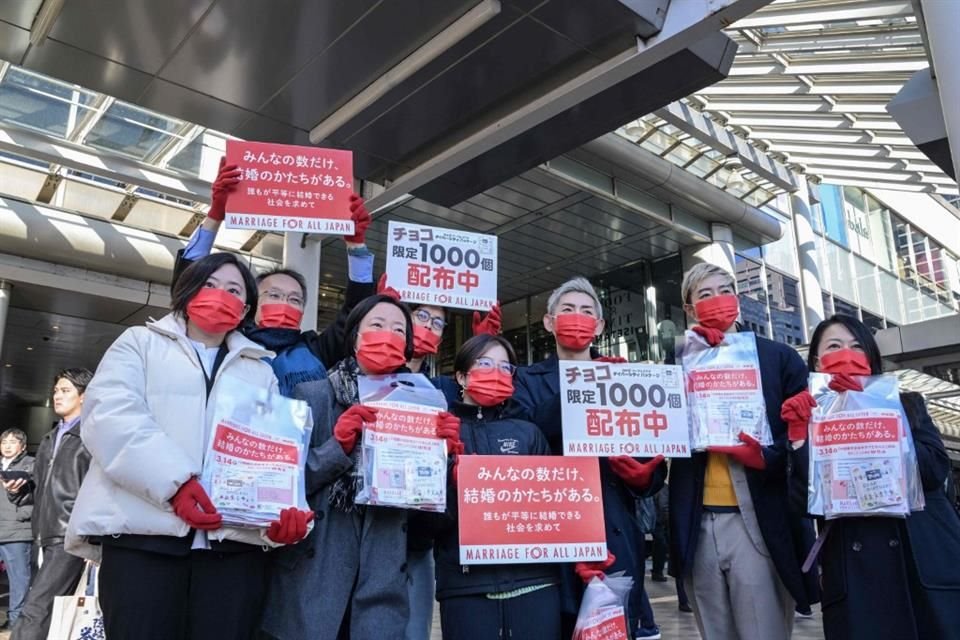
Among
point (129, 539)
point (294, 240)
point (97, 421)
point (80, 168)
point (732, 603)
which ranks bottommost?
point (732, 603)

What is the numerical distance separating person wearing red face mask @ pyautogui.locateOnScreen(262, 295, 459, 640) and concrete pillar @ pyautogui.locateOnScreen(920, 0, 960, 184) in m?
3.78

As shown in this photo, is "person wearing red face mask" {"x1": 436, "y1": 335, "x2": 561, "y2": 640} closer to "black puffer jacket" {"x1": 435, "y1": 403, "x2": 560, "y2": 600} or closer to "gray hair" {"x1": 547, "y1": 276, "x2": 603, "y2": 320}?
"black puffer jacket" {"x1": 435, "y1": 403, "x2": 560, "y2": 600}

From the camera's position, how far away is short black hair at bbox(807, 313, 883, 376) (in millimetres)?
2871

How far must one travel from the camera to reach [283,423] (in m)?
2.37

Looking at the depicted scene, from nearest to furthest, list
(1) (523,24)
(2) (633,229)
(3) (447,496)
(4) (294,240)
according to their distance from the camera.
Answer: (3) (447,496)
(1) (523,24)
(4) (294,240)
(2) (633,229)

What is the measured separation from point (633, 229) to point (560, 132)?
6.84m

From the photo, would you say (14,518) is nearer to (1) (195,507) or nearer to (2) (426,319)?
(2) (426,319)

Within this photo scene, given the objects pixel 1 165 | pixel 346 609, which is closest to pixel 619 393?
pixel 346 609

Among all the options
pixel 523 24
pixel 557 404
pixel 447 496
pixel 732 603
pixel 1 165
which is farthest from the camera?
pixel 1 165

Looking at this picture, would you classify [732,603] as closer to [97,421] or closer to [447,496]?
[447,496]

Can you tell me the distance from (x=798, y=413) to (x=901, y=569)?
640mm

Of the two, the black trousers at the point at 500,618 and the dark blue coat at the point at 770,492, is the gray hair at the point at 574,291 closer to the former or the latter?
the dark blue coat at the point at 770,492

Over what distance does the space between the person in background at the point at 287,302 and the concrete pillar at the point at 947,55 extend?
3605 mm

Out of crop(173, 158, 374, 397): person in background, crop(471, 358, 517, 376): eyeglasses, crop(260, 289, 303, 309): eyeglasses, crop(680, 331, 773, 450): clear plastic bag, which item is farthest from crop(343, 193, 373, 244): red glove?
crop(680, 331, 773, 450): clear plastic bag
